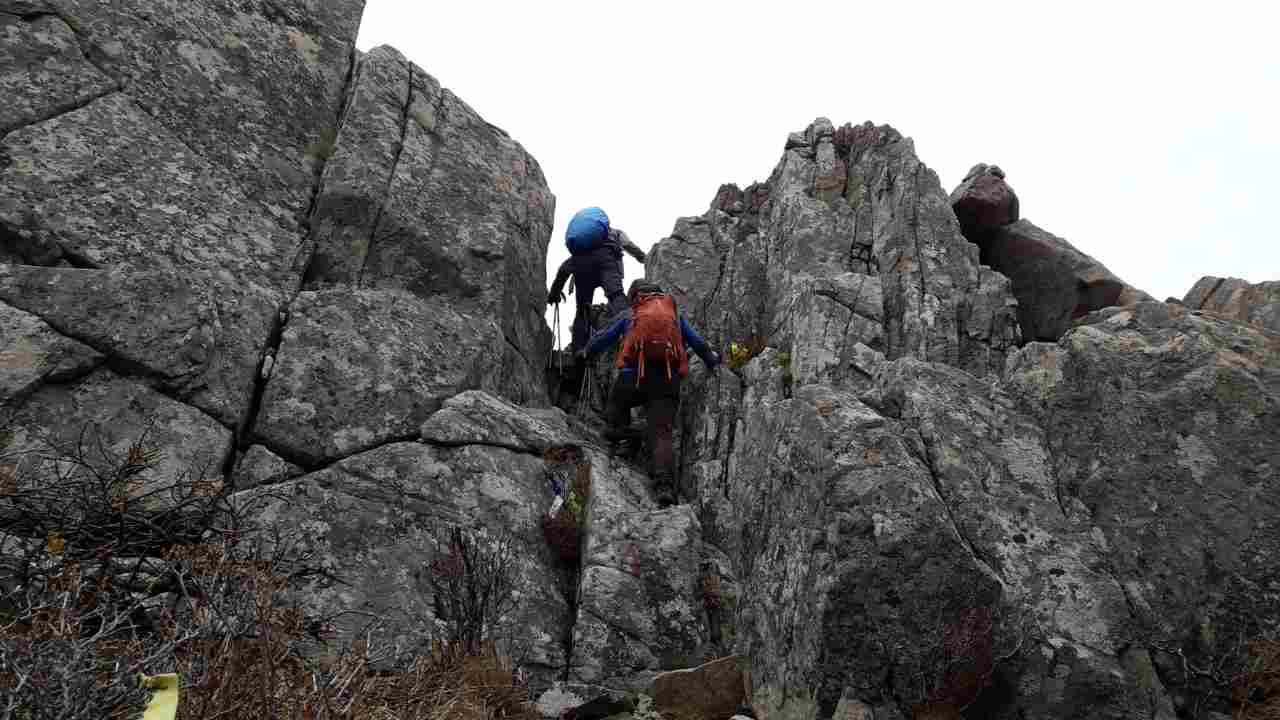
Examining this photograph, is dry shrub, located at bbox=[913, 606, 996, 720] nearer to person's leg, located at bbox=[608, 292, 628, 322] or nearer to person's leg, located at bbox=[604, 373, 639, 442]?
person's leg, located at bbox=[604, 373, 639, 442]

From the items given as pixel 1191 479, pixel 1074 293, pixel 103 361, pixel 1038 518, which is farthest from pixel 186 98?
pixel 1074 293

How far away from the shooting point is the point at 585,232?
1694 centimetres

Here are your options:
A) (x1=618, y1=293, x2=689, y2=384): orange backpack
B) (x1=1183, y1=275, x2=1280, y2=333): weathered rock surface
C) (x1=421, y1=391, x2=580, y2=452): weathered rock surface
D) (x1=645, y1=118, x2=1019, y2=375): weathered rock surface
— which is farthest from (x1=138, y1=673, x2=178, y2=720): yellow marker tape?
(x1=1183, y1=275, x2=1280, y2=333): weathered rock surface

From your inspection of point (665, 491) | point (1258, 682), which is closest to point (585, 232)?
point (665, 491)

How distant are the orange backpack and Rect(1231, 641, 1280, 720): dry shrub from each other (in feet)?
27.3

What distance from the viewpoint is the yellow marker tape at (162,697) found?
13.6ft

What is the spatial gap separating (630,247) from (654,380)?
6048 millimetres

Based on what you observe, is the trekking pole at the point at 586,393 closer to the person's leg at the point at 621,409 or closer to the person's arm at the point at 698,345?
the person's leg at the point at 621,409

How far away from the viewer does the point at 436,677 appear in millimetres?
6906

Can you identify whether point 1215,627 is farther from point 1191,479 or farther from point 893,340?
point 893,340

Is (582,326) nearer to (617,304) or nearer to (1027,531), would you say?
(617,304)

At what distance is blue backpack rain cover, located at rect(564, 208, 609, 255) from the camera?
16938 mm

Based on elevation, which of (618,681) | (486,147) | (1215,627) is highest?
(486,147)

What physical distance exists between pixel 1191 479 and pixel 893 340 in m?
6.63
